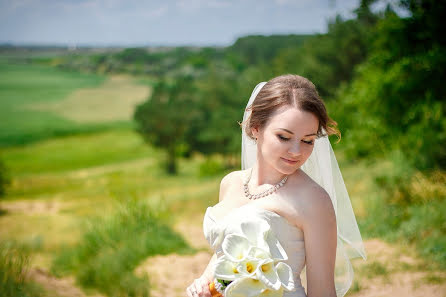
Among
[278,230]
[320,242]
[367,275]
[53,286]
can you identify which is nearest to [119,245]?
[53,286]

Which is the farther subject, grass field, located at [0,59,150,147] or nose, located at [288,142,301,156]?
grass field, located at [0,59,150,147]

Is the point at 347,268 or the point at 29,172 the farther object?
the point at 29,172

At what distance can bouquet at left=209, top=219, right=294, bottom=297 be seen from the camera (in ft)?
5.01

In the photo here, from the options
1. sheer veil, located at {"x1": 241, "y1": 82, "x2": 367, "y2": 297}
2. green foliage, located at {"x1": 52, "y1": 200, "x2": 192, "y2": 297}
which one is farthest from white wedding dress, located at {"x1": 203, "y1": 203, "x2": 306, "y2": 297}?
green foliage, located at {"x1": 52, "y1": 200, "x2": 192, "y2": 297}

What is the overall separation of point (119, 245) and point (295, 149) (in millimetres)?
5413

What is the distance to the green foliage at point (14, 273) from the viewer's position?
3982mm

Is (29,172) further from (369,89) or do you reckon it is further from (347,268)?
(347,268)

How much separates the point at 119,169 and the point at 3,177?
14.7 meters

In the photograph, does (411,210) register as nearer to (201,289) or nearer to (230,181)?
(230,181)

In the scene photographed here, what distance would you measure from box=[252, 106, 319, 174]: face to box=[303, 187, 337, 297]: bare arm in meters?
0.18

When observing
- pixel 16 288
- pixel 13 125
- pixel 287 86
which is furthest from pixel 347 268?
pixel 13 125

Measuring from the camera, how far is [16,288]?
405 centimetres

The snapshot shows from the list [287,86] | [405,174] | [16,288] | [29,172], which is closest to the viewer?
[287,86]

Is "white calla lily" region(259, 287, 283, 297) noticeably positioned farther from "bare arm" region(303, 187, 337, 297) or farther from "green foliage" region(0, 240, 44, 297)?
"green foliage" region(0, 240, 44, 297)
